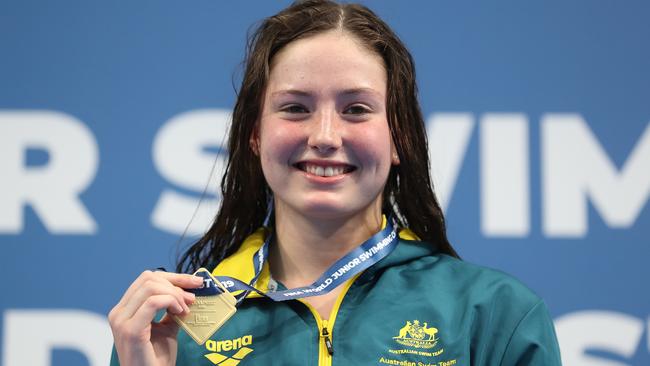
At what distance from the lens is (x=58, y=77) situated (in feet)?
8.13

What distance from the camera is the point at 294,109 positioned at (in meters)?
1.64

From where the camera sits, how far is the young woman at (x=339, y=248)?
1.56 meters

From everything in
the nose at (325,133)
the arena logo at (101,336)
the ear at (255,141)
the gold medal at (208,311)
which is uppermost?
the nose at (325,133)

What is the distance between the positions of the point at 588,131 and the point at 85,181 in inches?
48.9

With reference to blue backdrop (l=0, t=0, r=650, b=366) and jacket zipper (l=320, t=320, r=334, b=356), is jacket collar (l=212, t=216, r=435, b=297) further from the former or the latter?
blue backdrop (l=0, t=0, r=650, b=366)

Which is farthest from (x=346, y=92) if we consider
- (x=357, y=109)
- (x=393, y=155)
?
(x=393, y=155)

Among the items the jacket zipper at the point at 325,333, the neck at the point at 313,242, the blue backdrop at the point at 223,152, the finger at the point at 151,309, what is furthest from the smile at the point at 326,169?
the blue backdrop at the point at 223,152

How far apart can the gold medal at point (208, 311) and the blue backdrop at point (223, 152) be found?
2.76ft

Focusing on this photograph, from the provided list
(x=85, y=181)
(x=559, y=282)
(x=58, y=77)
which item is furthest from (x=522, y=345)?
(x=58, y=77)

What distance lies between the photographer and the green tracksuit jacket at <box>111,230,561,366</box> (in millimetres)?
1559

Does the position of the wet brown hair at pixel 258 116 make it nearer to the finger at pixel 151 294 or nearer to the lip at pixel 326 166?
the lip at pixel 326 166

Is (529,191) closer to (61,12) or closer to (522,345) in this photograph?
(522,345)

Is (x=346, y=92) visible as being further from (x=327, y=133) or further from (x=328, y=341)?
(x=328, y=341)

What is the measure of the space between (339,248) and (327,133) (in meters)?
0.23
